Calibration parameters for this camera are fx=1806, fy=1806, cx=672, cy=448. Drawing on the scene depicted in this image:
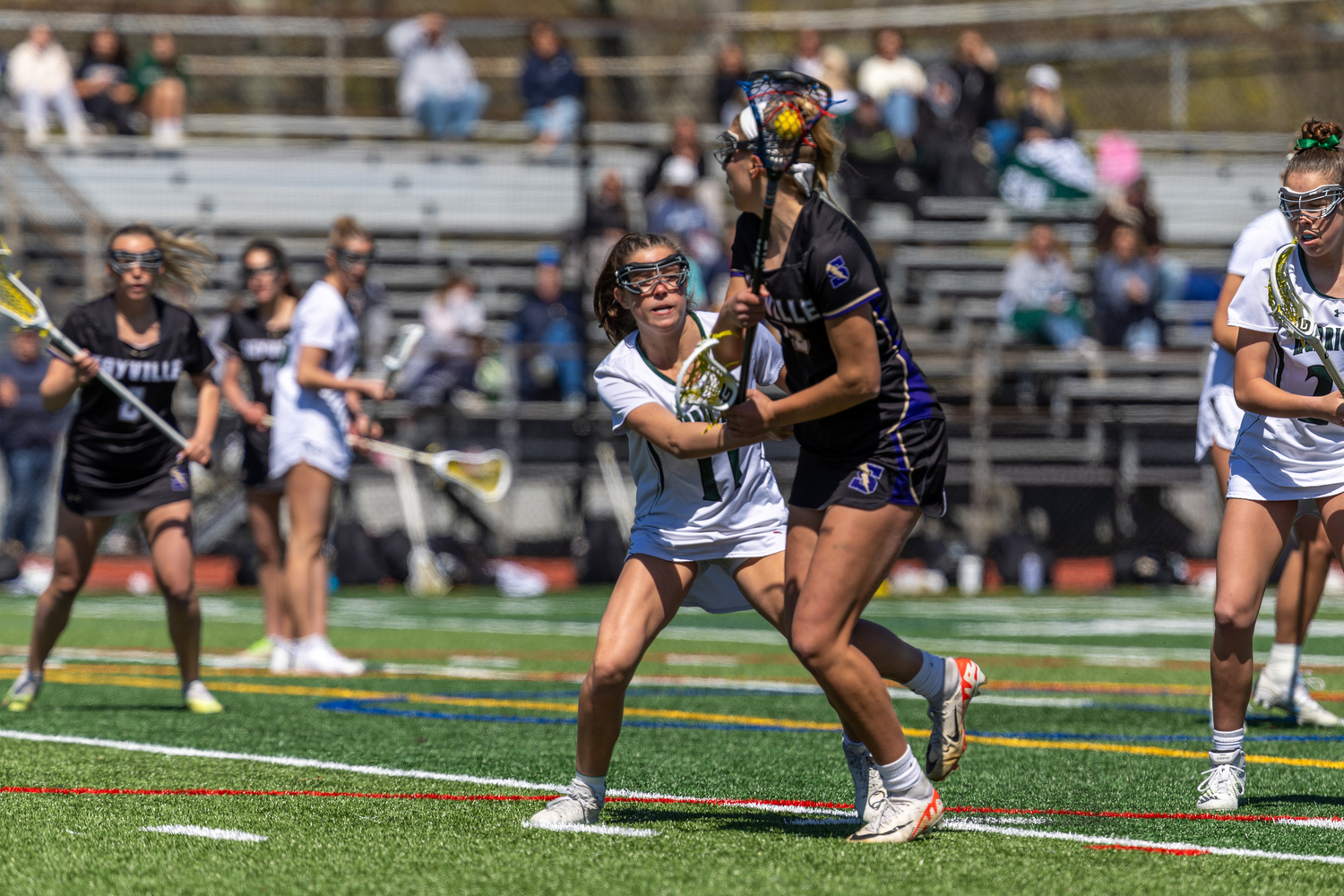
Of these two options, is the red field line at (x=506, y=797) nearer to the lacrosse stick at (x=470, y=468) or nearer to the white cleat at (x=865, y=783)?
the white cleat at (x=865, y=783)

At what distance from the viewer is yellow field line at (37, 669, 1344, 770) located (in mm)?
6840

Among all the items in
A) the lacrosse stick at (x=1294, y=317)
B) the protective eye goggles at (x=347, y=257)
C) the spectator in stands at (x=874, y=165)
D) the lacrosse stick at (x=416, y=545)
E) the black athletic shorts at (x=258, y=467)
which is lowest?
the lacrosse stick at (x=416, y=545)

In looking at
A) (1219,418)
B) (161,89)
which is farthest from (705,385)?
(161,89)

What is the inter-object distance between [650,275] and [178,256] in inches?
154

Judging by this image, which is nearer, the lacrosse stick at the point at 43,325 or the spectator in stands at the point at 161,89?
the lacrosse stick at the point at 43,325

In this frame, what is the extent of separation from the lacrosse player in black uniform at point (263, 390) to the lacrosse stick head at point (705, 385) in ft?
18.0

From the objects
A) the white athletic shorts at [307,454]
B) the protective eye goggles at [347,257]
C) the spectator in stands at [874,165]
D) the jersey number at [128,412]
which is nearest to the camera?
the jersey number at [128,412]

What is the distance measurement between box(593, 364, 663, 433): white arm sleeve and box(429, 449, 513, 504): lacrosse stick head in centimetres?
833

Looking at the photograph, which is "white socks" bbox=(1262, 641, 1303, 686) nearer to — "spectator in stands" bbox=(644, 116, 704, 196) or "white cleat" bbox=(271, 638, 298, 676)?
"white cleat" bbox=(271, 638, 298, 676)

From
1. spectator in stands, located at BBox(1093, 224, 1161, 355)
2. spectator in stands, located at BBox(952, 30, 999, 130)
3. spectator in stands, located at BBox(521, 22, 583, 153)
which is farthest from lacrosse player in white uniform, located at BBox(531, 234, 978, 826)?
spectator in stands, located at BBox(952, 30, 999, 130)

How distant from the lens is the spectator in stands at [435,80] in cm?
2089

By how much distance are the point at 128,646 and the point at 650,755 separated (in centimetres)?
602

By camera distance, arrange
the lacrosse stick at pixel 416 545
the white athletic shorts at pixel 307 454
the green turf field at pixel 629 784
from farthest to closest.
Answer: the lacrosse stick at pixel 416 545 < the white athletic shorts at pixel 307 454 < the green turf field at pixel 629 784

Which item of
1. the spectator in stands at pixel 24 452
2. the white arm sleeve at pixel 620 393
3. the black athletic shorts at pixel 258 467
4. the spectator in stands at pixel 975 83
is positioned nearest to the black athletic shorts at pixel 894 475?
the white arm sleeve at pixel 620 393
